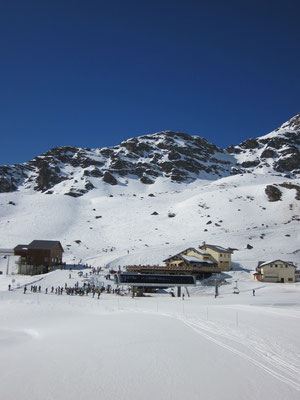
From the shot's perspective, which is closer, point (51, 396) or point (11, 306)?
point (51, 396)

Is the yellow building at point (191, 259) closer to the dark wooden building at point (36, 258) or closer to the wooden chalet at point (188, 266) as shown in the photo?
the wooden chalet at point (188, 266)

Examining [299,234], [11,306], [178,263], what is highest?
[299,234]

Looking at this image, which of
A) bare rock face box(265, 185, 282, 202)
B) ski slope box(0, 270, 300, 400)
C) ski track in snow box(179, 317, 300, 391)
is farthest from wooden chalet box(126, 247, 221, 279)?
bare rock face box(265, 185, 282, 202)

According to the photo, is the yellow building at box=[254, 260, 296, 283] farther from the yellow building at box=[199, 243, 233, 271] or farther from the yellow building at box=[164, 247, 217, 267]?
the yellow building at box=[164, 247, 217, 267]

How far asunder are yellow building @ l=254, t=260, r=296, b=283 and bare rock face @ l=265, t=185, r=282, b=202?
175ft

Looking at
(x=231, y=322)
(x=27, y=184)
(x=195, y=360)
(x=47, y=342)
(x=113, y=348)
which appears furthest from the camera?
(x=27, y=184)

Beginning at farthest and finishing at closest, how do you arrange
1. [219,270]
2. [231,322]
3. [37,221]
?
[37,221] → [219,270] → [231,322]

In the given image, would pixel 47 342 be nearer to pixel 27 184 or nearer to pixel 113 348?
pixel 113 348

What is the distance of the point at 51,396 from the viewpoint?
769 centimetres

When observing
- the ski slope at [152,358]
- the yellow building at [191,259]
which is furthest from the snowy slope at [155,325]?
the yellow building at [191,259]

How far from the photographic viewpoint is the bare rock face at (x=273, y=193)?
336ft

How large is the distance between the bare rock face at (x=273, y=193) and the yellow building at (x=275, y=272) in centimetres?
5339

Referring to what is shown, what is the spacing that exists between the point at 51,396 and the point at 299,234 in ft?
254

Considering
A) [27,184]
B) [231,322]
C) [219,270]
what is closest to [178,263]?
[219,270]
